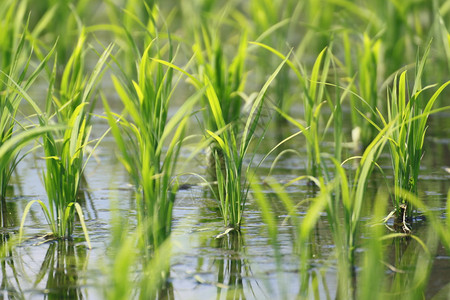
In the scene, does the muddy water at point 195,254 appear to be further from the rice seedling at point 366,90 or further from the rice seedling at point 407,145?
the rice seedling at point 366,90

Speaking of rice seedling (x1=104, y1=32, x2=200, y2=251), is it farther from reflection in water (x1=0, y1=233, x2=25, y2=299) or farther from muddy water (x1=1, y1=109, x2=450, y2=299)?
reflection in water (x1=0, y1=233, x2=25, y2=299)

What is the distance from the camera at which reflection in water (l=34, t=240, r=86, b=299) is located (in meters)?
2.35

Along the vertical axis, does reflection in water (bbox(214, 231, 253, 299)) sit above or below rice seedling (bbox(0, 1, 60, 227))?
below

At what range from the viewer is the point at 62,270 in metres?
2.53

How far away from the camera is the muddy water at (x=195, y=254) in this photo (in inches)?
92.6

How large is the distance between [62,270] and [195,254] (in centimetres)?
45

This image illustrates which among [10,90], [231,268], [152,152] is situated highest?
[10,90]

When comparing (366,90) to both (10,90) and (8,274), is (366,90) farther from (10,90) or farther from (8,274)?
(8,274)

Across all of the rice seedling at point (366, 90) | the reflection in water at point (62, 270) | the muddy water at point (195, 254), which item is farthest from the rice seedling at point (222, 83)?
the reflection in water at point (62, 270)

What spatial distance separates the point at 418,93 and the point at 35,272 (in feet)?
4.83

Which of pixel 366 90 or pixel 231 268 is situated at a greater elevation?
pixel 366 90

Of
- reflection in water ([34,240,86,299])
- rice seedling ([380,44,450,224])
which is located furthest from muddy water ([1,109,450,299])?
rice seedling ([380,44,450,224])

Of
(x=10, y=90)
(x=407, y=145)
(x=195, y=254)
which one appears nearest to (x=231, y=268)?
(x=195, y=254)

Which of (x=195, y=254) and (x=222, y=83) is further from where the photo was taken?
(x=222, y=83)
